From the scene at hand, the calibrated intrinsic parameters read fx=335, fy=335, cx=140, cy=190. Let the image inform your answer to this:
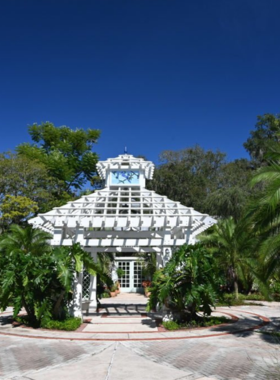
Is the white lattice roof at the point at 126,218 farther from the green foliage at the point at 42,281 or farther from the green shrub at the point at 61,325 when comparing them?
the green shrub at the point at 61,325

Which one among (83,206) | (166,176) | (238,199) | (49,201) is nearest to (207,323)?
(83,206)

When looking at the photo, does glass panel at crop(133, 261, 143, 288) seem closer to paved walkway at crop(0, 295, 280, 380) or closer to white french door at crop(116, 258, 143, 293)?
white french door at crop(116, 258, 143, 293)

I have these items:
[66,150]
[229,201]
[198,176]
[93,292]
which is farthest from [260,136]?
[93,292]

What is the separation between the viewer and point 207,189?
39125 mm

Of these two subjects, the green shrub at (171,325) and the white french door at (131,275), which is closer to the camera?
the green shrub at (171,325)

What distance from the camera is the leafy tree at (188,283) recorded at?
411 inches

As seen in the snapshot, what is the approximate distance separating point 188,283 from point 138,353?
11.3ft

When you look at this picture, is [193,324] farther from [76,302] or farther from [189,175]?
[189,175]

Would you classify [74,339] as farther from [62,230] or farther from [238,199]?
[238,199]

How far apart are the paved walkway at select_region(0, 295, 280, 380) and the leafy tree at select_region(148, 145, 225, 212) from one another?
2500cm

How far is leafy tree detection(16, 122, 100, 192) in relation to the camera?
108 feet

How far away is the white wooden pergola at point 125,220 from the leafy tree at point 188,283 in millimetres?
1698

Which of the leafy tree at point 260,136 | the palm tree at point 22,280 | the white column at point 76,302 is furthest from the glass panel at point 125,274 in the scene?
the leafy tree at point 260,136

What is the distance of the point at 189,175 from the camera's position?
3878 cm
